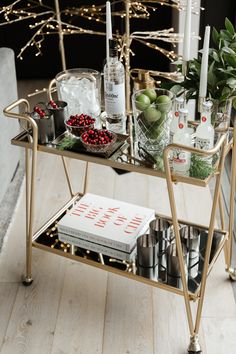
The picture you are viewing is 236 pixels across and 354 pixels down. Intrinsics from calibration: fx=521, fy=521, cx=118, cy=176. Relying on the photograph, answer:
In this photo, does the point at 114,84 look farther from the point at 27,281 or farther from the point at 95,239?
the point at 27,281

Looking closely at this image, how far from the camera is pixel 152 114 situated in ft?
5.27

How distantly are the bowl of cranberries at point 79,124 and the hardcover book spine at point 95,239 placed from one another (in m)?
0.38

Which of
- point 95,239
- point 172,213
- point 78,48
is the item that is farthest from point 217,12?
point 172,213

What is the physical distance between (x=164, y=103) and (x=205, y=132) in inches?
6.2

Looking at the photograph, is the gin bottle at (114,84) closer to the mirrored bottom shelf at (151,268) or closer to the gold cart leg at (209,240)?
the gold cart leg at (209,240)

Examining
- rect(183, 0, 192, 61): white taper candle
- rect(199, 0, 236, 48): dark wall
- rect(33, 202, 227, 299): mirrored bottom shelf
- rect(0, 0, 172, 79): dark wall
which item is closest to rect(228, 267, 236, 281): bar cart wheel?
rect(33, 202, 227, 299): mirrored bottom shelf

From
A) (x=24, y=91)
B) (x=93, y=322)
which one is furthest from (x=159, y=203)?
(x=24, y=91)

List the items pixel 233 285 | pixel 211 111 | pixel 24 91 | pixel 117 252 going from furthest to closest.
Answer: pixel 24 91
pixel 233 285
pixel 117 252
pixel 211 111

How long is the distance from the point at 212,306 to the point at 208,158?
2.04 ft

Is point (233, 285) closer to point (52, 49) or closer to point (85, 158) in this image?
point (85, 158)

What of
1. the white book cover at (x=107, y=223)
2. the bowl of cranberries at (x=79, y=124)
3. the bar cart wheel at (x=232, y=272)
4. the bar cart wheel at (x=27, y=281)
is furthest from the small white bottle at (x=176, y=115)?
the bar cart wheel at (x=27, y=281)

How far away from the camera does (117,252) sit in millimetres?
1874

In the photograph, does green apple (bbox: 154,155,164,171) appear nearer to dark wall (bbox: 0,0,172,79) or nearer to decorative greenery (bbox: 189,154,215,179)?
decorative greenery (bbox: 189,154,215,179)

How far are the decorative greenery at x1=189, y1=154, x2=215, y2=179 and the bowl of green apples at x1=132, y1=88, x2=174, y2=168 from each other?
0.37 ft
